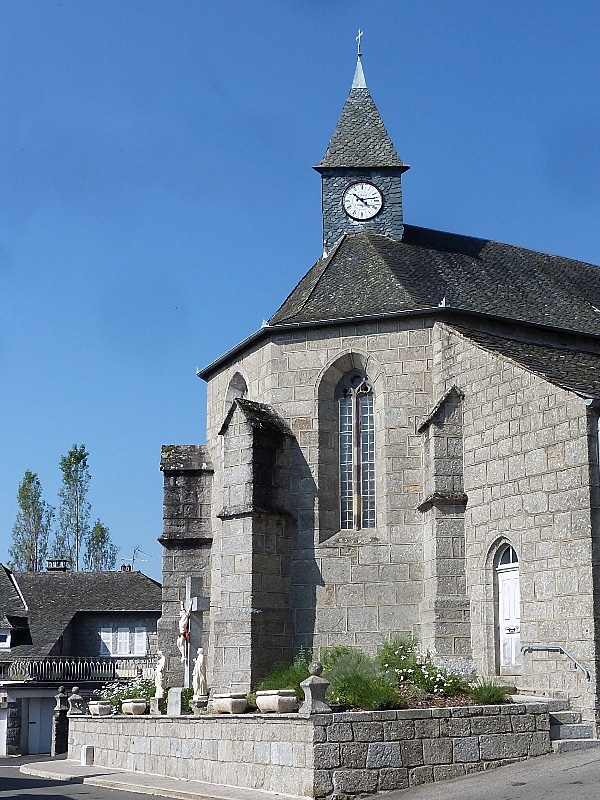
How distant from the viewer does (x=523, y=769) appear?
13.9 metres

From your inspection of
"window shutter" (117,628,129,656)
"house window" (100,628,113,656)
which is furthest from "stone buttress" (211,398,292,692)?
"house window" (100,628,113,656)

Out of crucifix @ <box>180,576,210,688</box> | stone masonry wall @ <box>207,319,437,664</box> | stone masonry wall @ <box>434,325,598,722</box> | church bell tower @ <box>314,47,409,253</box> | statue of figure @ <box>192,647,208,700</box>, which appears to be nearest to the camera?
stone masonry wall @ <box>434,325,598,722</box>

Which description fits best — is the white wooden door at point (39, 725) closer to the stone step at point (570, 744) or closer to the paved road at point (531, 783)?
the stone step at point (570, 744)

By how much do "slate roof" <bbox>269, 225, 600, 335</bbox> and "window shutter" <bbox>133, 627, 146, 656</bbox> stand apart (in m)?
20.2

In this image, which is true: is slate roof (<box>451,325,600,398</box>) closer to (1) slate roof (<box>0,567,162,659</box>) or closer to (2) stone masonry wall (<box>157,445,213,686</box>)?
(2) stone masonry wall (<box>157,445,213,686</box>)

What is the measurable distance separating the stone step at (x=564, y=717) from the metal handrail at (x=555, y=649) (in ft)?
1.78

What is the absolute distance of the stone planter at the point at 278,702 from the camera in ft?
48.2

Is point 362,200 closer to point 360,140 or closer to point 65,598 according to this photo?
point 360,140

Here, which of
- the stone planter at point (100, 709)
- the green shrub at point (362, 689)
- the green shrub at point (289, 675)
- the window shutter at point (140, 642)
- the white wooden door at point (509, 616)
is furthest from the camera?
the window shutter at point (140, 642)

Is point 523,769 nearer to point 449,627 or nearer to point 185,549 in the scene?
point 449,627

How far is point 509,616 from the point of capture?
18.0 meters

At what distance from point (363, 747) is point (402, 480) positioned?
7.60 m

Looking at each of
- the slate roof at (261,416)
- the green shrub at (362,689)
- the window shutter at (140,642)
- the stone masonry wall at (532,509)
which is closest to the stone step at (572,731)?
the stone masonry wall at (532,509)

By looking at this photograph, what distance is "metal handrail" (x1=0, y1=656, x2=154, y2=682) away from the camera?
122 ft
